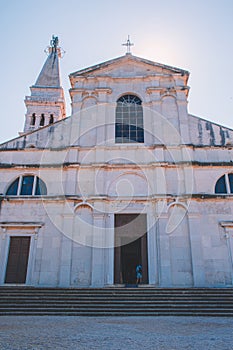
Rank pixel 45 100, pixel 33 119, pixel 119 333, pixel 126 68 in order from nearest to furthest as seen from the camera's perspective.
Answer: pixel 119 333 → pixel 126 68 → pixel 33 119 → pixel 45 100

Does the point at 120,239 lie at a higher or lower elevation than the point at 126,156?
lower

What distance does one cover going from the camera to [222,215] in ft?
50.8

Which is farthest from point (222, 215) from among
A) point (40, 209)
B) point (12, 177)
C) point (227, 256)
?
point (12, 177)

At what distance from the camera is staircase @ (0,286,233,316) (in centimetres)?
1050

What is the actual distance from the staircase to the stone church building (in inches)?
82.9

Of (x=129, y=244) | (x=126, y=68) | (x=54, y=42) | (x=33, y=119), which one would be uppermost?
(x=54, y=42)

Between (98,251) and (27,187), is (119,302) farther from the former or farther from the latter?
(27,187)

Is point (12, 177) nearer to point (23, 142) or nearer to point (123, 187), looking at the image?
point (23, 142)

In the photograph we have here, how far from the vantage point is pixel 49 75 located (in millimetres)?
36500

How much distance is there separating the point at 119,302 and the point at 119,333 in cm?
428

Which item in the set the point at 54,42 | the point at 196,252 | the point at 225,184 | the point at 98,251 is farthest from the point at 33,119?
the point at 196,252

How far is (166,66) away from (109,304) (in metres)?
14.2

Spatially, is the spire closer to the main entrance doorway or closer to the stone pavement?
the main entrance doorway

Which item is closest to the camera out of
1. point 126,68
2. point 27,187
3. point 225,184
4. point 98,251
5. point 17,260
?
point 98,251
